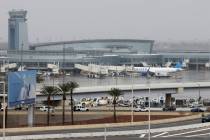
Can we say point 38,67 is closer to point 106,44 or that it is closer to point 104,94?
point 106,44

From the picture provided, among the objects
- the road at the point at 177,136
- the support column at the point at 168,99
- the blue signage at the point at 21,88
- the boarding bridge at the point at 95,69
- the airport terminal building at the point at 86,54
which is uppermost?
the airport terminal building at the point at 86,54

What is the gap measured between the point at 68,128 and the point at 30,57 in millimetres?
103477

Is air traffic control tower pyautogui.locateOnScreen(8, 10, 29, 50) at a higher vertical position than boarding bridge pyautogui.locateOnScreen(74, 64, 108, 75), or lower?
higher

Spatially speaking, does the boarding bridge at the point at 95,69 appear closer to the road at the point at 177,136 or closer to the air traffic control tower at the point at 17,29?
the air traffic control tower at the point at 17,29

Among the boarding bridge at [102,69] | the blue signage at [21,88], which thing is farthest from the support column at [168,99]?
the boarding bridge at [102,69]

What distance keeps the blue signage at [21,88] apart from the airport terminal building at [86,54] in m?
89.4

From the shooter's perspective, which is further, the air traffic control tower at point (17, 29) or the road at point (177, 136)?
the air traffic control tower at point (17, 29)

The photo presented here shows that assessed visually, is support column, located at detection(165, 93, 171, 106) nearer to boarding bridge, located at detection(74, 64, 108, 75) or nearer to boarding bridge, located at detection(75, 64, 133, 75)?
boarding bridge, located at detection(74, 64, 108, 75)

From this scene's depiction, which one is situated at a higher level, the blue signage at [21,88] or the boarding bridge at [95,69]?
the boarding bridge at [95,69]

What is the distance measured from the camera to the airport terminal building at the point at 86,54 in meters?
132

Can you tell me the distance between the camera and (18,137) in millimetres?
26906

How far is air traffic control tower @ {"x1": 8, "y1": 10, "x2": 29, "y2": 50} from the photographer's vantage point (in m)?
167

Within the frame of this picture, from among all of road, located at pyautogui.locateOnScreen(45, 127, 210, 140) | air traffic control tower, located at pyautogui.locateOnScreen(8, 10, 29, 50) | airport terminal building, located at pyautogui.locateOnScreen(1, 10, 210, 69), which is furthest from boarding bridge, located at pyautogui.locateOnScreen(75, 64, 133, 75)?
road, located at pyautogui.locateOnScreen(45, 127, 210, 140)

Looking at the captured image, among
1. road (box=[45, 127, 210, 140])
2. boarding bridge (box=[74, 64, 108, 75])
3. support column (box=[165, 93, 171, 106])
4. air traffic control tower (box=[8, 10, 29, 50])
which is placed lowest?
road (box=[45, 127, 210, 140])
